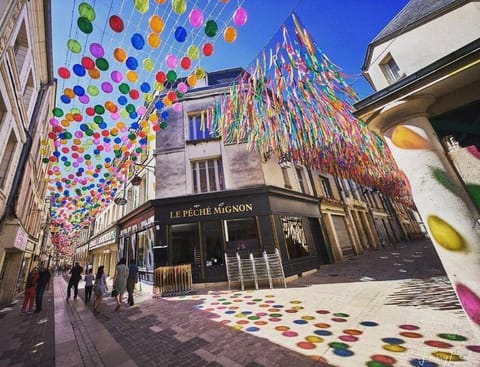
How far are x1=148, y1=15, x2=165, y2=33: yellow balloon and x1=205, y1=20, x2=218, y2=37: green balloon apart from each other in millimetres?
959

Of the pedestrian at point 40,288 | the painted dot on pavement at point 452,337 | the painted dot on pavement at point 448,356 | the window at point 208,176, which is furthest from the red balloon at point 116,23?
the pedestrian at point 40,288

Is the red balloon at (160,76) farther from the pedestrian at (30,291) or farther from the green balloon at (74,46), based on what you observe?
the pedestrian at (30,291)

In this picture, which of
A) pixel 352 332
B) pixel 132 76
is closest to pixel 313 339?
pixel 352 332

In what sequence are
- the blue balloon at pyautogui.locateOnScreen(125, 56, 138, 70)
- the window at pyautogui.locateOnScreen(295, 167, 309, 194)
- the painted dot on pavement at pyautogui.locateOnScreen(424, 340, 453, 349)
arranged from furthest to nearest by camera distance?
the window at pyautogui.locateOnScreen(295, 167, 309, 194) < the blue balloon at pyautogui.locateOnScreen(125, 56, 138, 70) < the painted dot on pavement at pyautogui.locateOnScreen(424, 340, 453, 349)

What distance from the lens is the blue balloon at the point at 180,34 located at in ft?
14.1

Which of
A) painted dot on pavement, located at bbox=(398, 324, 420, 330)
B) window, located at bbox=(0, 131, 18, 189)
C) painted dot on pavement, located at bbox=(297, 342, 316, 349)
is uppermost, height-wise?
window, located at bbox=(0, 131, 18, 189)

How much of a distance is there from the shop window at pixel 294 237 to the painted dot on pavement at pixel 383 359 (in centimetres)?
689

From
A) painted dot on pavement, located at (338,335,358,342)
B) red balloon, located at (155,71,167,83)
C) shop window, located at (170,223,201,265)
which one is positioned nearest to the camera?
painted dot on pavement, located at (338,335,358,342)

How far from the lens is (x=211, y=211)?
368 inches

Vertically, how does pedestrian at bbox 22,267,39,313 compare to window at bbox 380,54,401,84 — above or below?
below

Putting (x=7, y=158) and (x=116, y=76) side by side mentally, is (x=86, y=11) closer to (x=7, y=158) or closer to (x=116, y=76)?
(x=116, y=76)

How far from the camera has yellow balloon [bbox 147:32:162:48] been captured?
4.25 metres

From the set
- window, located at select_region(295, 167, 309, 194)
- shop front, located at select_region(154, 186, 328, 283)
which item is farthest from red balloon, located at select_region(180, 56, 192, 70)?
window, located at select_region(295, 167, 309, 194)

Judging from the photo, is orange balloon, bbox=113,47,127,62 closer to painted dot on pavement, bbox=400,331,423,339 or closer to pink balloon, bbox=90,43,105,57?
pink balloon, bbox=90,43,105,57
